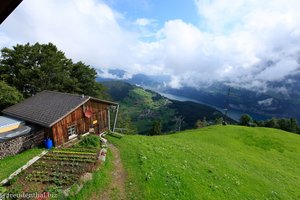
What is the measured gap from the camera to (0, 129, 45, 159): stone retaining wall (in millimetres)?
25219

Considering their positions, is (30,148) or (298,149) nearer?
(30,148)

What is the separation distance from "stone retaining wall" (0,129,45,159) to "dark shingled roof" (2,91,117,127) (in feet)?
5.60

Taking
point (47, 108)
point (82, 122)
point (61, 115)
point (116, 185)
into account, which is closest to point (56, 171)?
point (116, 185)

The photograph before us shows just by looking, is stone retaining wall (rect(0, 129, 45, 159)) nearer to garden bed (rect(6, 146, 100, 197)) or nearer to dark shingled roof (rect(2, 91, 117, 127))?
dark shingled roof (rect(2, 91, 117, 127))

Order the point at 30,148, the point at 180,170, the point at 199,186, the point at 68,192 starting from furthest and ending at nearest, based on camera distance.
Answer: the point at 30,148
the point at 180,170
the point at 199,186
the point at 68,192

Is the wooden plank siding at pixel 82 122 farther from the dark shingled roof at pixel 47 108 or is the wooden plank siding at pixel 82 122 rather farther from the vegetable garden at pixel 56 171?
the vegetable garden at pixel 56 171

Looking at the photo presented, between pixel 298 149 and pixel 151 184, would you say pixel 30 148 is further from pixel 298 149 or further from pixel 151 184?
pixel 298 149

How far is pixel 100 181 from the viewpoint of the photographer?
1922 cm

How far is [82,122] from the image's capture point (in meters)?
32.8

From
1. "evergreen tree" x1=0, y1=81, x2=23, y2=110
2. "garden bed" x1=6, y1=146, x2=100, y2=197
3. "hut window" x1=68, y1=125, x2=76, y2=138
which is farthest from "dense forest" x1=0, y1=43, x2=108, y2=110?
"garden bed" x1=6, y1=146, x2=100, y2=197

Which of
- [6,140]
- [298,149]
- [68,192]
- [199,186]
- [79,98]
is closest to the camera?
[68,192]

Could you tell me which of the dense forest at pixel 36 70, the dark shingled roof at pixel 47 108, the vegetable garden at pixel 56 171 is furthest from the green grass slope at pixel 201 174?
the dense forest at pixel 36 70

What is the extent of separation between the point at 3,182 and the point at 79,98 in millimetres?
16562

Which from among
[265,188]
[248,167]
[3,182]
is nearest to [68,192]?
[3,182]
